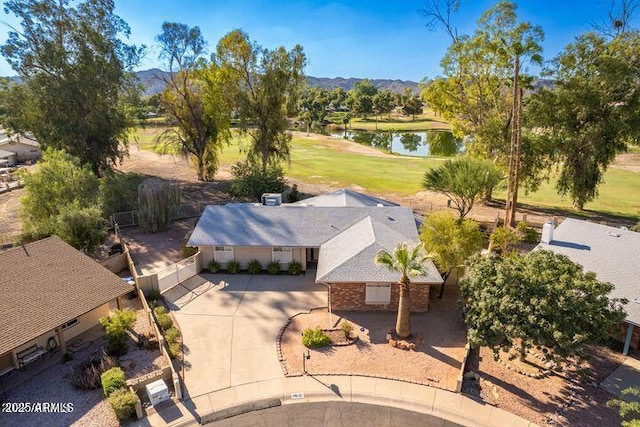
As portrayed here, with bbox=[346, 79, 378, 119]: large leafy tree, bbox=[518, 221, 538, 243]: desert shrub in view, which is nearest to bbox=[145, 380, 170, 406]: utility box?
bbox=[518, 221, 538, 243]: desert shrub

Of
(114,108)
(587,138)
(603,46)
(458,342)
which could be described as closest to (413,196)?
(587,138)

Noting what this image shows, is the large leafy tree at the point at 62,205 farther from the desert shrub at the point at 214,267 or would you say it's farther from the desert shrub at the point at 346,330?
the desert shrub at the point at 346,330

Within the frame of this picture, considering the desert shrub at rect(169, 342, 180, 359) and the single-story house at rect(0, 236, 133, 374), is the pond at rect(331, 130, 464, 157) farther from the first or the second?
the desert shrub at rect(169, 342, 180, 359)

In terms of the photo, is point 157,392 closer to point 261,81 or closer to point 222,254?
point 222,254

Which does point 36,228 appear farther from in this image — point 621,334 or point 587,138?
point 587,138

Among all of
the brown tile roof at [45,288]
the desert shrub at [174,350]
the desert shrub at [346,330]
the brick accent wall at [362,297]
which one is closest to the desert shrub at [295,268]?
the brick accent wall at [362,297]

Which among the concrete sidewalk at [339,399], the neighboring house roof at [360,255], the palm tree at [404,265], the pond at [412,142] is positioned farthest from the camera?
the pond at [412,142]
